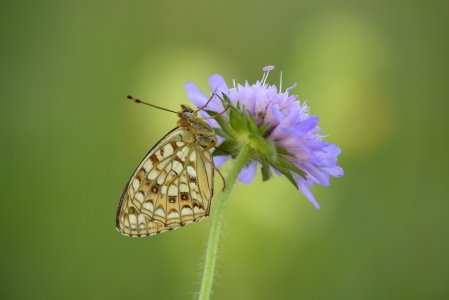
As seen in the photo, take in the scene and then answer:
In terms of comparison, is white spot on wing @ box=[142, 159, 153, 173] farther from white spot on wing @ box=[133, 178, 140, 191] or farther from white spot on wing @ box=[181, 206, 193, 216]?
white spot on wing @ box=[181, 206, 193, 216]

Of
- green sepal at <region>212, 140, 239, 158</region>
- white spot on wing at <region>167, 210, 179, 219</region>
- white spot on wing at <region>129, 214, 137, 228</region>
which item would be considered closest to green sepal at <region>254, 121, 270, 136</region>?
green sepal at <region>212, 140, 239, 158</region>

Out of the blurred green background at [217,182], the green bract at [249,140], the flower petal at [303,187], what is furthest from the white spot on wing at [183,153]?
the blurred green background at [217,182]

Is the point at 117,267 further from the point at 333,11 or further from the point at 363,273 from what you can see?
the point at 333,11

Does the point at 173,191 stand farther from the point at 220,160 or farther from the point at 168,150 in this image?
the point at 220,160

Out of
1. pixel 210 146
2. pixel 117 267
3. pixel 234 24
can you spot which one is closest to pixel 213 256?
pixel 210 146

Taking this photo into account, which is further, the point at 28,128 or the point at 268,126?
the point at 28,128

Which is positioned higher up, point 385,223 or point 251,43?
point 251,43

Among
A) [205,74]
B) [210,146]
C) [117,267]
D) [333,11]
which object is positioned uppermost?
[333,11]

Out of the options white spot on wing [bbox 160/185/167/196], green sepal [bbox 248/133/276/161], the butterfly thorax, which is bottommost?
white spot on wing [bbox 160/185/167/196]
